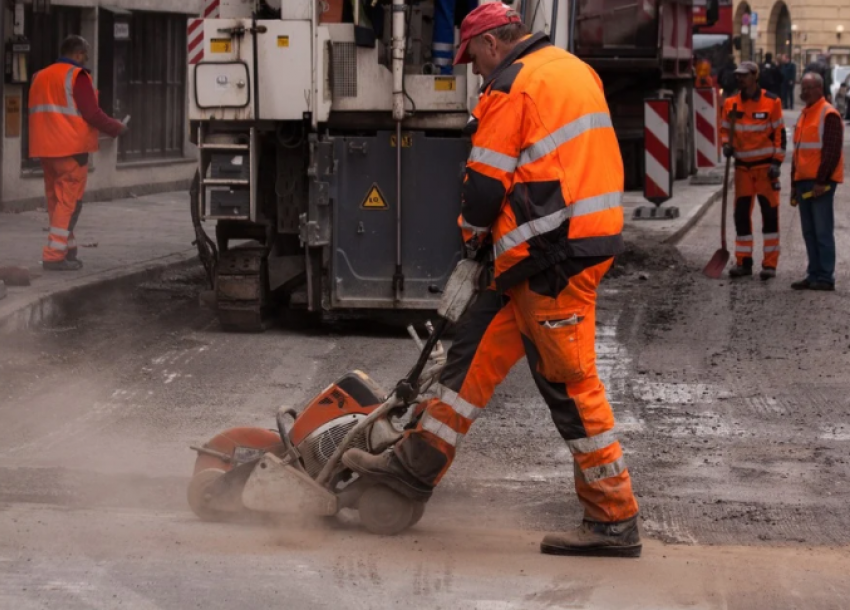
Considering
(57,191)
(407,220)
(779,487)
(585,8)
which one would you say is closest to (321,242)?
(407,220)

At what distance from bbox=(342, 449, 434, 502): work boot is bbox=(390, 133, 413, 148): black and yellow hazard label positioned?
4.47 meters

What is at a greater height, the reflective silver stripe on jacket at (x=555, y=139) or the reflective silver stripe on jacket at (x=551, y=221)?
the reflective silver stripe on jacket at (x=555, y=139)

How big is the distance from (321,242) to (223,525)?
426 cm

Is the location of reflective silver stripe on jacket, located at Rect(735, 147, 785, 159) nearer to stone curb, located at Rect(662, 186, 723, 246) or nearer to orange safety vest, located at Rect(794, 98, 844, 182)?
orange safety vest, located at Rect(794, 98, 844, 182)

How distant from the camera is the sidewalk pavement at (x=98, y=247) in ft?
32.9

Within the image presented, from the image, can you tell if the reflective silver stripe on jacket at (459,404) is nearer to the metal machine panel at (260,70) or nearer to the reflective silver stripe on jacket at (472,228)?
the reflective silver stripe on jacket at (472,228)

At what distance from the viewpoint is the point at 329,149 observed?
31.3 feet

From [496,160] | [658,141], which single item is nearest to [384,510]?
[496,160]

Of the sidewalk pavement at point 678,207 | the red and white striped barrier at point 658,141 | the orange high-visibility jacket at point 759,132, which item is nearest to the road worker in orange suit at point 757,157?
the orange high-visibility jacket at point 759,132

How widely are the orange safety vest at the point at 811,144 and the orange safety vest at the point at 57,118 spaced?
18.3 feet

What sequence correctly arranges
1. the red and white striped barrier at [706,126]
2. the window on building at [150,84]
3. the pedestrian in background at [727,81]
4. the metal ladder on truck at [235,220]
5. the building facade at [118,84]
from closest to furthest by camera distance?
the metal ladder on truck at [235,220], the building facade at [118,84], the window on building at [150,84], the red and white striped barrier at [706,126], the pedestrian in background at [727,81]

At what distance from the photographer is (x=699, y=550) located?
17.4ft

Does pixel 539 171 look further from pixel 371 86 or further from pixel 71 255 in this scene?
pixel 71 255

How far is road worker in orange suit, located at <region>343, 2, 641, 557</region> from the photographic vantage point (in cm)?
503
